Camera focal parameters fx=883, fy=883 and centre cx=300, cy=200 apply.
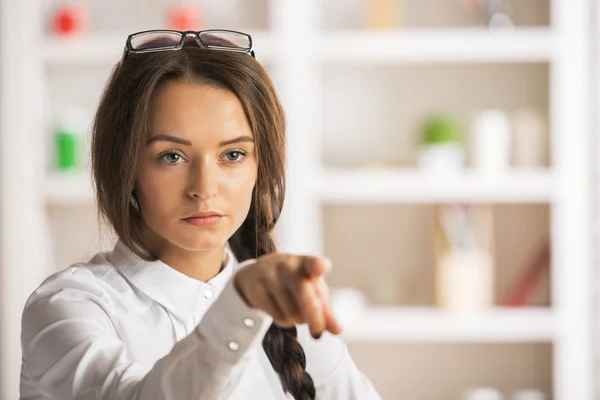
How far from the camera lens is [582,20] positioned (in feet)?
9.11

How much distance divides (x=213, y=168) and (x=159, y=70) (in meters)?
0.09

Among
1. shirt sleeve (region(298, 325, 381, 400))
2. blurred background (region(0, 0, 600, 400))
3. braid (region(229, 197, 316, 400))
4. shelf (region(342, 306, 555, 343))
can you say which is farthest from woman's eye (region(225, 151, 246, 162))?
shelf (region(342, 306, 555, 343))

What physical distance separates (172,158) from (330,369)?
Answer: 0.99ft

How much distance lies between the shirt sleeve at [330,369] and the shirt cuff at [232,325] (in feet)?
1.02

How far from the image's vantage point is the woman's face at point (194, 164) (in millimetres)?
685

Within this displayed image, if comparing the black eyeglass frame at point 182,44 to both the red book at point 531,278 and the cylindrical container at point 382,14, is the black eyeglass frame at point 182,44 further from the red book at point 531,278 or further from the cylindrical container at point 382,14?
the red book at point 531,278

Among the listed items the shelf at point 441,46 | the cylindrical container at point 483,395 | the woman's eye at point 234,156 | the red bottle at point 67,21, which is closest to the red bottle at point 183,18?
the red bottle at point 67,21

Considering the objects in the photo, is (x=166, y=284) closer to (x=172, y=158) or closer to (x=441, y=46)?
(x=172, y=158)

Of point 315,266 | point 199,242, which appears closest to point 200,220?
point 199,242

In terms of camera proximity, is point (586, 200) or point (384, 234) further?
point (384, 234)

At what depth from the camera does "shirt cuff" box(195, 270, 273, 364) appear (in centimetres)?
55

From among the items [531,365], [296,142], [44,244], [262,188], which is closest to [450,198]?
[296,142]

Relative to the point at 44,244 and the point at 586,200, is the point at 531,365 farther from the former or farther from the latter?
the point at 44,244

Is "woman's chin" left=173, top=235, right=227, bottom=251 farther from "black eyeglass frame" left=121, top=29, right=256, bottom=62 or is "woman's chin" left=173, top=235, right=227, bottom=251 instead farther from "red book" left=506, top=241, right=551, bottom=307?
"red book" left=506, top=241, right=551, bottom=307
